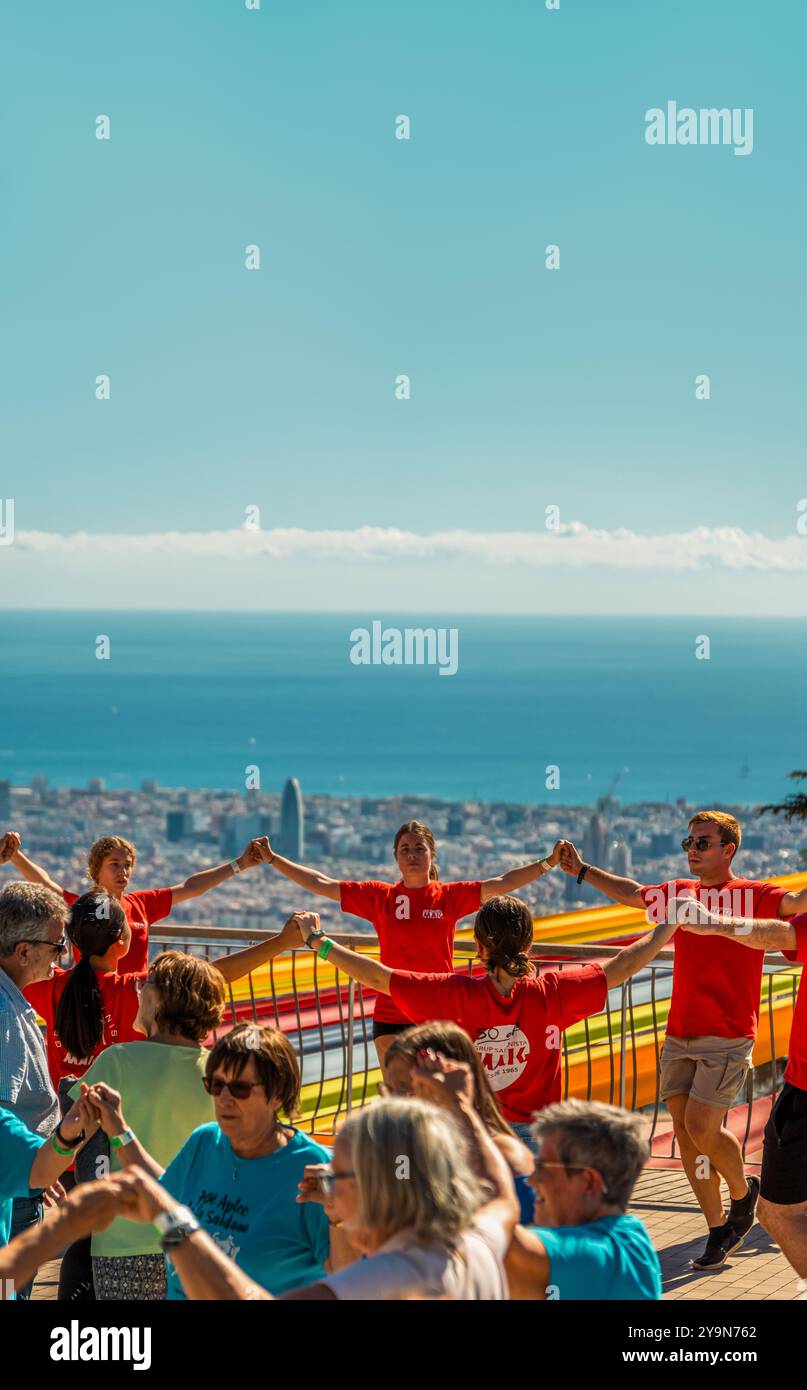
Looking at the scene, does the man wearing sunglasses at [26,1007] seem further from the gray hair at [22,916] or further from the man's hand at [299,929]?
the man's hand at [299,929]

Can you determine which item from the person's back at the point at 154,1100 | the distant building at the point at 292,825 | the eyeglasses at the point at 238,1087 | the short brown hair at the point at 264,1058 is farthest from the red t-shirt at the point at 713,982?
the distant building at the point at 292,825

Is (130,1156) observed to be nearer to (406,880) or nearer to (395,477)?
(406,880)

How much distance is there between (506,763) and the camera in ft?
546

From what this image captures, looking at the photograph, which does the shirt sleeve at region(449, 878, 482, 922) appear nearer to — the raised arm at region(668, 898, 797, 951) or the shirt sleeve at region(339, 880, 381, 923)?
the shirt sleeve at region(339, 880, 381, 923)

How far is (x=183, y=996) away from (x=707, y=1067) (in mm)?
2794

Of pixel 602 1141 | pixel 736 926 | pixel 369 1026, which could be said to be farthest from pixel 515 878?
pixel 369 1026

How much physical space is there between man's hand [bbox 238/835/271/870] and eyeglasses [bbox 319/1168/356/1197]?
360 centimetres

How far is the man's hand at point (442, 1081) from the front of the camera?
136 inches

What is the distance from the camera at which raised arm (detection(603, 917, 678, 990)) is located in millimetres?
4906

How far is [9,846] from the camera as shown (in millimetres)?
6953

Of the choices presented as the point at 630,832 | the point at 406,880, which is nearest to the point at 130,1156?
the point at 406,880

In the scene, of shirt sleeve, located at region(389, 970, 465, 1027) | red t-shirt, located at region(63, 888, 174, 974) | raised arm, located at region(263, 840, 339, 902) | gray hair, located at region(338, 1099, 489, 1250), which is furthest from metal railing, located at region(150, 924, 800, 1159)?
gray hair, located at region(338, 1099, 489, 1250)

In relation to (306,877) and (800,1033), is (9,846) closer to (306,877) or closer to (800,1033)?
(306,877)

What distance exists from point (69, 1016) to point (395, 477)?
601 ft
